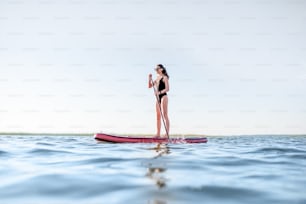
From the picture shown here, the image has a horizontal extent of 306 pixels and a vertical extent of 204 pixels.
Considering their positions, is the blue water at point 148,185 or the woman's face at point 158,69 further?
the woman's face at point 158,69

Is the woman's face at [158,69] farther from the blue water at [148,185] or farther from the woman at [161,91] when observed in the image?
the blue water at [148,185]

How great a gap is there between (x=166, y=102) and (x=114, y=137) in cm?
288

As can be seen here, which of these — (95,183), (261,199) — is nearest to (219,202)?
(261,199)

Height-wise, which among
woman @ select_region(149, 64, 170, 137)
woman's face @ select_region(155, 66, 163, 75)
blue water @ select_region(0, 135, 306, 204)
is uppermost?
woman's face @ select_region(155, 66, 163, 75)

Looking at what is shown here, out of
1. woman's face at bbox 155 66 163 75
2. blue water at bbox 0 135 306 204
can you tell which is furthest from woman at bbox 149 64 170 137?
blue water at bbox 0 135 306 204

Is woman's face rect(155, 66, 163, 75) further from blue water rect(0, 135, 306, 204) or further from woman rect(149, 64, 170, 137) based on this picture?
blue water rect(0, 135, 306, 204)

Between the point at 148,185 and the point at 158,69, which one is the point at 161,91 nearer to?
the point at 158,69

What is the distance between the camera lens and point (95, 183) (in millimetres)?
3414

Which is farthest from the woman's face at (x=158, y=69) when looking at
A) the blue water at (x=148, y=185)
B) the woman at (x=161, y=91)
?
the blue water at (x=148, y=185)

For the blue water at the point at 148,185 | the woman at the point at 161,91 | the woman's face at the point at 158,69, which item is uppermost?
the woman's face at the point at 158,69

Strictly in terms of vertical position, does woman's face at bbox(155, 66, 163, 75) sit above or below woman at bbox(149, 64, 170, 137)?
above

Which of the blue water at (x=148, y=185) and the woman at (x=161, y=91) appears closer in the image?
the blue water at (x=148, y=185)

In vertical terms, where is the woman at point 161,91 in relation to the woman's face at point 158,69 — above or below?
below

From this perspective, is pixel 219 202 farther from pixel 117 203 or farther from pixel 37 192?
pixel 37 192
